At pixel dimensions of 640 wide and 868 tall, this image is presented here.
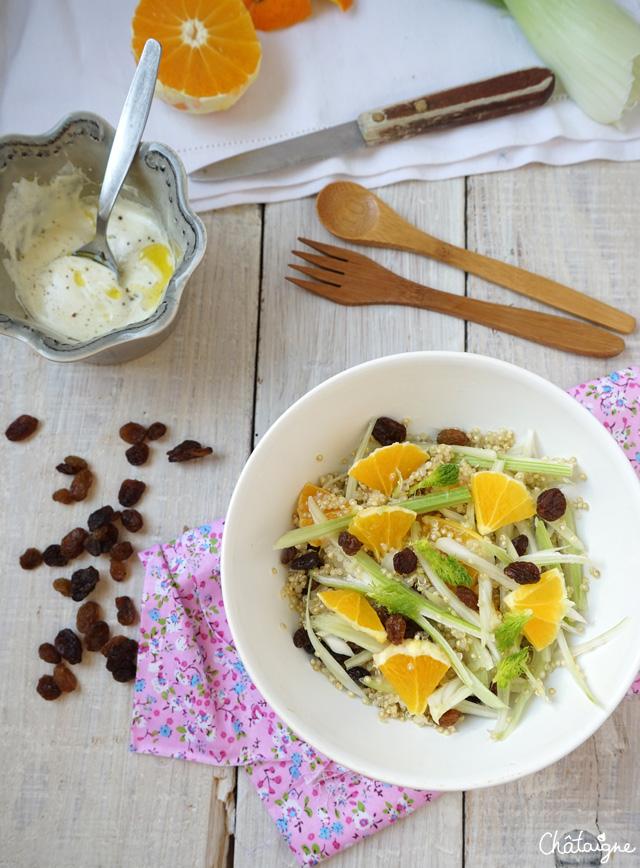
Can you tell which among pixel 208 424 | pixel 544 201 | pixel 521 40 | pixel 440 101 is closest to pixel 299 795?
pixel 208 424

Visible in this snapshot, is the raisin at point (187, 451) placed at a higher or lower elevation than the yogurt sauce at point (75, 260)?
lower

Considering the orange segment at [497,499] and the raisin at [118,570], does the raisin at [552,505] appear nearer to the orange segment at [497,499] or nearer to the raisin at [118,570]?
the orange segment at [497,499]

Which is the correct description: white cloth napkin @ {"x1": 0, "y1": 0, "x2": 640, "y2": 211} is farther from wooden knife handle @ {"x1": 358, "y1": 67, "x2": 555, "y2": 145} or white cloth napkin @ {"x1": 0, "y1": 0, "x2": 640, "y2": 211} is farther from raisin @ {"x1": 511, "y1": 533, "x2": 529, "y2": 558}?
raisin @ {"x1": 511, "y1": 533, "x2": 529, "y2": 558}

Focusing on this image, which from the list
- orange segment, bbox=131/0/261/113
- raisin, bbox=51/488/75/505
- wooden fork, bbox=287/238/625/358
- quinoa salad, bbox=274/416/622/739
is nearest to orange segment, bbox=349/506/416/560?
quinoa salad, bbox=274/416/622/739

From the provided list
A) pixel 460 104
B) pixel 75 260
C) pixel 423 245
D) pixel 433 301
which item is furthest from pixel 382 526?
pixel 460 104

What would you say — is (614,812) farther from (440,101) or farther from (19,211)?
(19,211)

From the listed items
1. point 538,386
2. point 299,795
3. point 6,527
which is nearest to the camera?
point 538,386

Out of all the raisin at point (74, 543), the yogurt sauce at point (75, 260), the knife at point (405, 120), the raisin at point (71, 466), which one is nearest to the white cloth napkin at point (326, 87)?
the knife at point (405, 120)

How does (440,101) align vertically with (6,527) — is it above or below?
above
